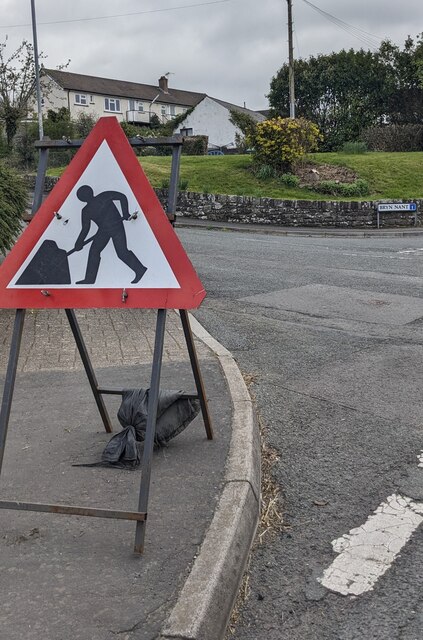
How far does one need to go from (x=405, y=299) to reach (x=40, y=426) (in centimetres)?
628

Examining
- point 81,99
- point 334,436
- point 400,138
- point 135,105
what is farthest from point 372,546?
point 135,105

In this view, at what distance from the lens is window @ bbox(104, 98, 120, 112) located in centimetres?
7306

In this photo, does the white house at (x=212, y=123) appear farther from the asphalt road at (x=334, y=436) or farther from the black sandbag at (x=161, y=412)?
the black sandbag at (x=161, y=412)

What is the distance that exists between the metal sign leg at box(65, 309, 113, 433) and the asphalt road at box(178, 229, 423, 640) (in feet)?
3.75

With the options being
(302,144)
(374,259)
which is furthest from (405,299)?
(302,144)

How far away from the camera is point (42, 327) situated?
25.3ft

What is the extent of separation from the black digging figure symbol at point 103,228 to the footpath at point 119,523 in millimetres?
1189

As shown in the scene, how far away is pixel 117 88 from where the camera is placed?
75625 mm

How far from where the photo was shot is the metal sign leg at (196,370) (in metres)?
3.73

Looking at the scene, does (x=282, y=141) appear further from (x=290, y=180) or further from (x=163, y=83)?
(x=163, y=83)

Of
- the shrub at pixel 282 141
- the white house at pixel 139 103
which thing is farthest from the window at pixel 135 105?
the shrub at pixel 282 141

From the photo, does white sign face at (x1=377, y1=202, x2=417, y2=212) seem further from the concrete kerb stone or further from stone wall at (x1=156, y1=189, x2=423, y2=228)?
the concrete kerb stone

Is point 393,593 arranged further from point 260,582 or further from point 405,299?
point 405,299

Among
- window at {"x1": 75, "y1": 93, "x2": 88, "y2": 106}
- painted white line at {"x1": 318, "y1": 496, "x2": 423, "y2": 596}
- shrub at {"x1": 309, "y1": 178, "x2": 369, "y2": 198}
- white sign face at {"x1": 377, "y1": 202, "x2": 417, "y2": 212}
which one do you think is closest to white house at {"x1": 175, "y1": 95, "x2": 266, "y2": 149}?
window at {"x1": 75, "y1": 93, "x2": 88, "y2": 106}
